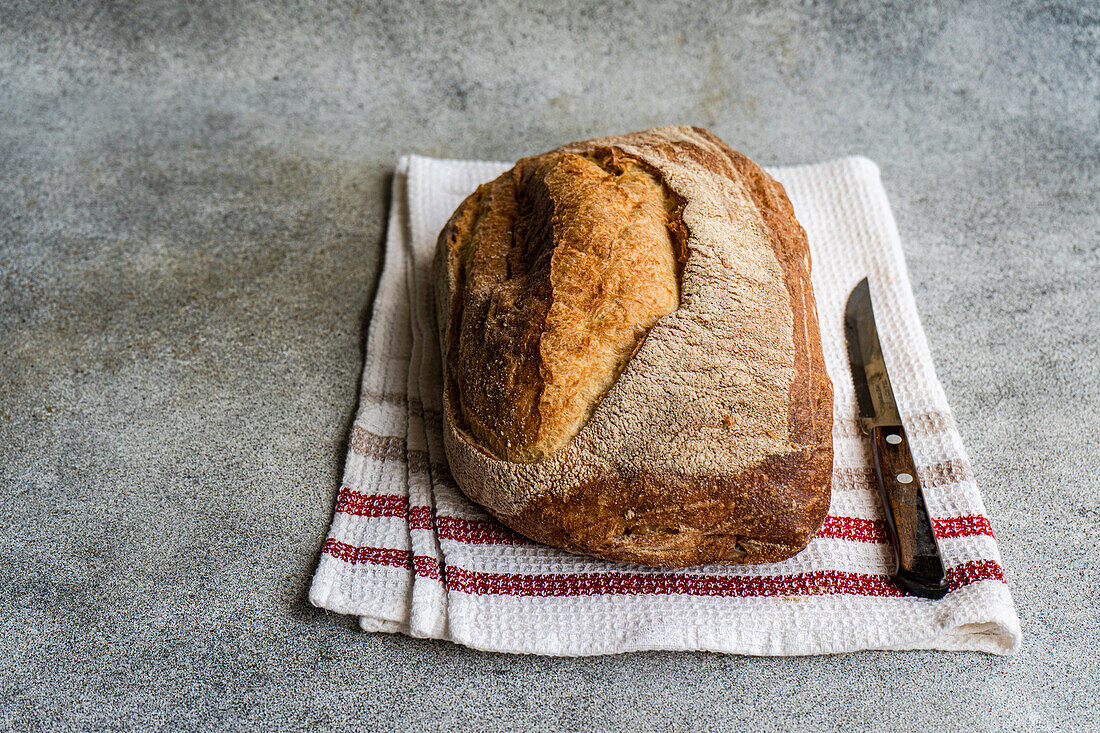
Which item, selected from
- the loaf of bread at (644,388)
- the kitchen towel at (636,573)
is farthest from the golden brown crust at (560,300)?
the kitchen towel at (636,573)

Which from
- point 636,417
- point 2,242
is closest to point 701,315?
point 636,417

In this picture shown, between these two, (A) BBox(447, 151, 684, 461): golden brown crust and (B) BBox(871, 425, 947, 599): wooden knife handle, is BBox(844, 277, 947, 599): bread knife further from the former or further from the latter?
(A) BBox(447, 151, 684, 461): golden brown crust

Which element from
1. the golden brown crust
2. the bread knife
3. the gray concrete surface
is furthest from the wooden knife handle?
the golden brown crust

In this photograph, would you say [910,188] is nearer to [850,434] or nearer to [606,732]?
[850,434]

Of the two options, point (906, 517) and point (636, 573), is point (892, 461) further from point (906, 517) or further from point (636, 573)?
point (636, 573)

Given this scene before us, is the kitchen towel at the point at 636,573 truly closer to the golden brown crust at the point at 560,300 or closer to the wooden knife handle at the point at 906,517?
the wooden knife handle at the point at 906,517

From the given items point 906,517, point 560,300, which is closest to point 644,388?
point 560,300
